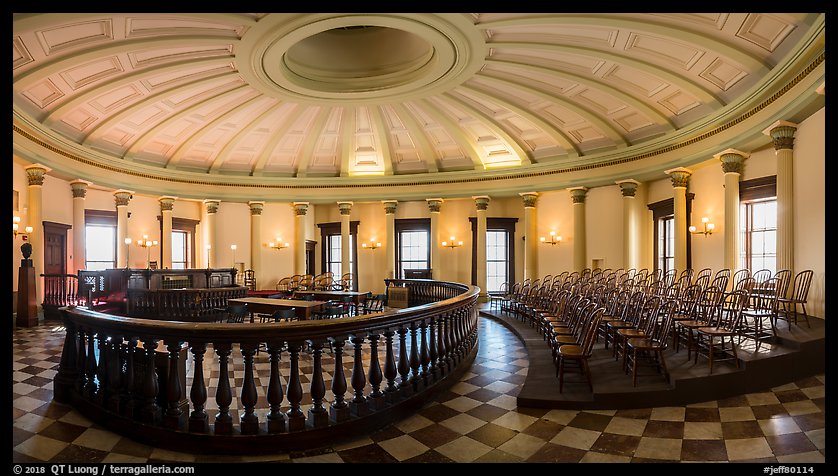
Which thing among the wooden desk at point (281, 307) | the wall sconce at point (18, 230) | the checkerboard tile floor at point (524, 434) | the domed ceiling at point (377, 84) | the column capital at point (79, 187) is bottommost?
the checkerboard tile floor at point (524, 434)

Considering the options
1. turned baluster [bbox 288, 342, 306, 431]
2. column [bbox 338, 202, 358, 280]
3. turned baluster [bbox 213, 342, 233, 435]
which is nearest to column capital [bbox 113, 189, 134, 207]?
column [bbox 338, 202, 358, 280]

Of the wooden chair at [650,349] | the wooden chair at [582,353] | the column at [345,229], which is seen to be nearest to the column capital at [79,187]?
the column at [345,229]

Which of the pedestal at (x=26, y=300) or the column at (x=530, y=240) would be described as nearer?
the pedestal at (x=26, y=300)

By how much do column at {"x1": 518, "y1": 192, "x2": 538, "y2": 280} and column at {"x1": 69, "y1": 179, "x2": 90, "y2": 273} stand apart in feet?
44.5

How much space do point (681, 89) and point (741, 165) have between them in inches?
85.4

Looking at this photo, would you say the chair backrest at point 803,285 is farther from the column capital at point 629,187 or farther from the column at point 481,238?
the column at point 481,238

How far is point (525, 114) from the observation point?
483 inches

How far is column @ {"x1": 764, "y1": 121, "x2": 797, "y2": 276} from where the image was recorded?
301 inches

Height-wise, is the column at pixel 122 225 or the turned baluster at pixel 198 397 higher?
the column at pixel 122 225

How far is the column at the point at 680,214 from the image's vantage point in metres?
11.0

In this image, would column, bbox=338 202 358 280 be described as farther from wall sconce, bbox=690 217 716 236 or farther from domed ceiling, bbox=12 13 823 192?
wall sconce, bbox=690 217 716 236

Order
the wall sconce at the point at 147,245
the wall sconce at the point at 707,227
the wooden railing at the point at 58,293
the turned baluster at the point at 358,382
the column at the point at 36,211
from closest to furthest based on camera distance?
1. the turned baluster at the point at 358,382
2. the wooden railing at the point at 58,293
3. the column at the point at 36,211
4. the wall sconce at the point at 707,227
5. the wall sconce at the point at 147,245

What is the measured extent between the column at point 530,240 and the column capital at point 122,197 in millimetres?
13020

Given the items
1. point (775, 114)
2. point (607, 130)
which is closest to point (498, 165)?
point (607, 130)
